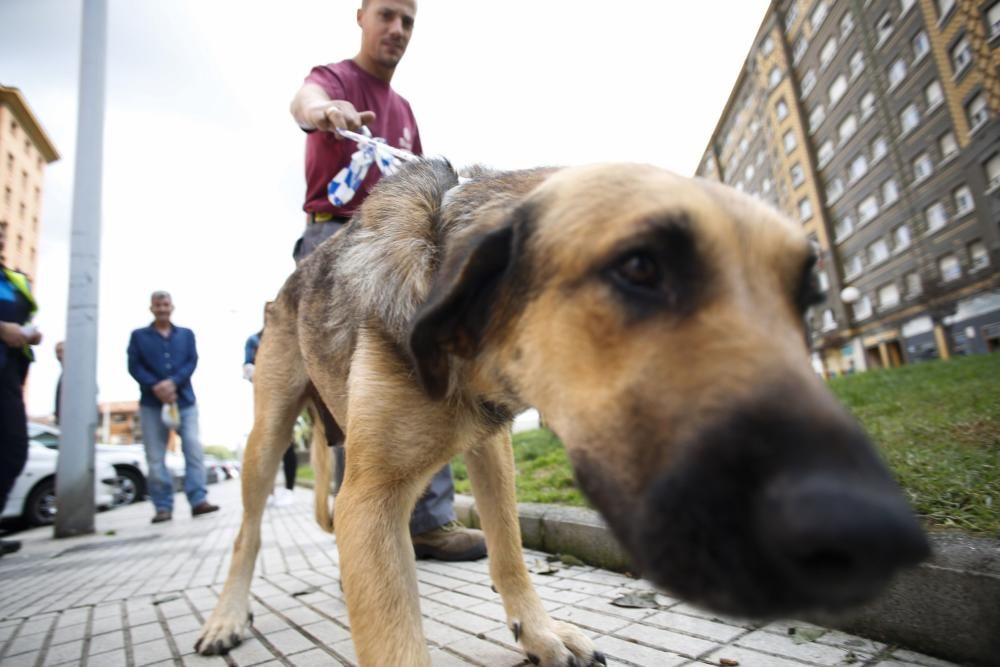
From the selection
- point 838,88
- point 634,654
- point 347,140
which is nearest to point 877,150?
point 838,88

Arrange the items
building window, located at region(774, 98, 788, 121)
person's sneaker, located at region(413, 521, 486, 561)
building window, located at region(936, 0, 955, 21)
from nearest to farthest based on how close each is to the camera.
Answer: building window, located at region(936, 0, 955, 21) < person's sneaker, located at region(413, 521, 486, 561) < building window, located at region(774, 98, 788, 121)

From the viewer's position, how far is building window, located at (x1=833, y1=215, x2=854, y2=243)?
31.2 m

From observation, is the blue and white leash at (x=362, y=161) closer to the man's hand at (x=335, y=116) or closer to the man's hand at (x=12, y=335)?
the man's hand at (x=335, y=116)

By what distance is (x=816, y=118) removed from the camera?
18.0 m

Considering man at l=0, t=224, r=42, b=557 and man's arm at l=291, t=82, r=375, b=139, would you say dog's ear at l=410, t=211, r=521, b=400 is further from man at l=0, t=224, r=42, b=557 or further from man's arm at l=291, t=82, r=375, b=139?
man at l=0, t=224, r=42, b=557

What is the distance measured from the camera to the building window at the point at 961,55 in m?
3.65

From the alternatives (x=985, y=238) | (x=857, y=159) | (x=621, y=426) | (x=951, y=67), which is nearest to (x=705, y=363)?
(x=621, y=426)

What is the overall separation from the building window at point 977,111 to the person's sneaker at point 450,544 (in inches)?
185

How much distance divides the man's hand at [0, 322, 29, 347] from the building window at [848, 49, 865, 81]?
8404mm

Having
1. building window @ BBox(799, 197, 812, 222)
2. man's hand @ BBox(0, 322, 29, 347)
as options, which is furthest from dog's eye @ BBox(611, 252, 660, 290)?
building window @ BBox(799, 197, 812, 222)

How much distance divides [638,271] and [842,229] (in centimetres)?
3884

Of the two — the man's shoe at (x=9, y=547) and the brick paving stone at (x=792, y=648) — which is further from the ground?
the man's shoe at (x=9, y=547)

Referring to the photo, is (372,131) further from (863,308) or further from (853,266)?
(863,308)

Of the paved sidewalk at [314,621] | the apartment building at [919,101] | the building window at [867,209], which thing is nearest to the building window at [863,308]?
the building window at [867,209]
